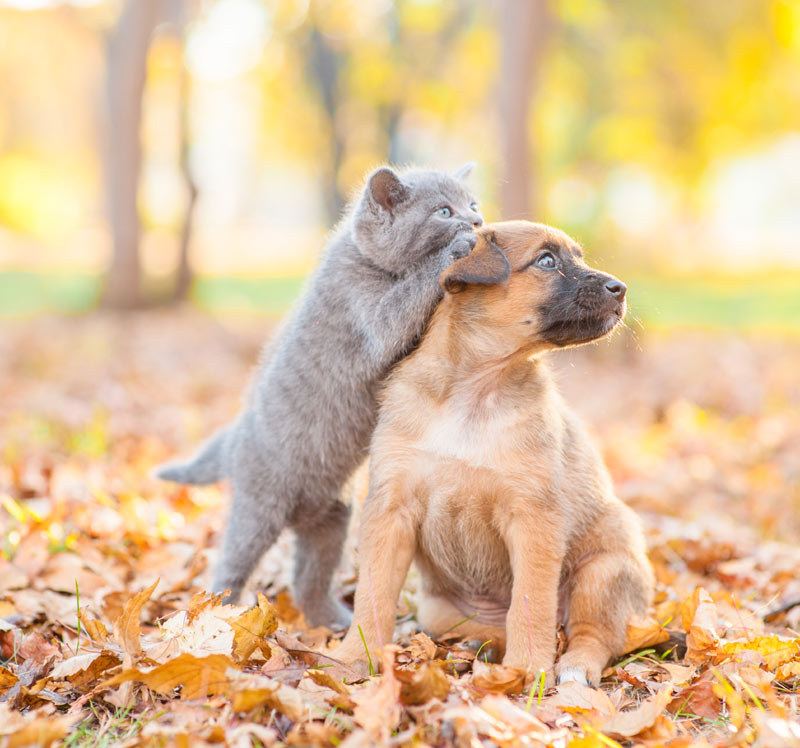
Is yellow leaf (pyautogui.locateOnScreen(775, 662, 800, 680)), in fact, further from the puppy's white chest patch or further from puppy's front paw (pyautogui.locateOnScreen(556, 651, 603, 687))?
the puppy's white chest patch

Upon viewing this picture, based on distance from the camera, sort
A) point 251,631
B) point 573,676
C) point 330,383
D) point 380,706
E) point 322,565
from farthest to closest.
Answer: point 322,565 → point 330,383 → point 573,676 → point 251,631 → point 380,706

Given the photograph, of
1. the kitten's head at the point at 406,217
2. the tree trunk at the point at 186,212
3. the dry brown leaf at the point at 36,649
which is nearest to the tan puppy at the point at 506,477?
the kitten's head at the point at 406,217

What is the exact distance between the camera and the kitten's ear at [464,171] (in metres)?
5.00

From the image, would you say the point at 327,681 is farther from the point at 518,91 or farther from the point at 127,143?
the point at 127,143

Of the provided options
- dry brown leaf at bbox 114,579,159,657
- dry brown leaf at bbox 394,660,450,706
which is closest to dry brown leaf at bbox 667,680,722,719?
dry brown leaf at bbox 394,660,450,706

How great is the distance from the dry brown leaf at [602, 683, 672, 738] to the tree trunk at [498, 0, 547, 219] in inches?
354

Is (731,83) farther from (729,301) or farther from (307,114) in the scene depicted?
(307,114)

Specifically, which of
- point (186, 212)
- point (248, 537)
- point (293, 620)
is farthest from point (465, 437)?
point (186, 212)

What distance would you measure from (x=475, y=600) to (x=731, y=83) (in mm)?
24723

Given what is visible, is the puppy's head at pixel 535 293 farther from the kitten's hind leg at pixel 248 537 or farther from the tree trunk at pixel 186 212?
the tree trunk at pixel 186 212

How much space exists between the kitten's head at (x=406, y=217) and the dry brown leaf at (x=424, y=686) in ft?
6.60

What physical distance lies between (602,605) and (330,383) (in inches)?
60.1

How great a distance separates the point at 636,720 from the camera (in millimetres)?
2768

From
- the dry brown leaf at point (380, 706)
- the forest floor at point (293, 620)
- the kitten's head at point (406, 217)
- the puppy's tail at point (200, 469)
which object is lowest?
the forest floor at point (293, 620)
